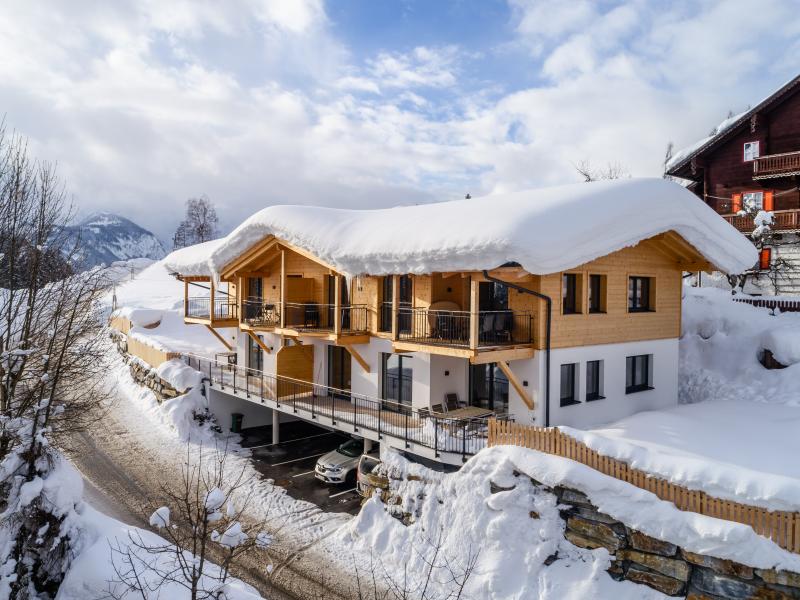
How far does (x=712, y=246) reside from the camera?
16.9m

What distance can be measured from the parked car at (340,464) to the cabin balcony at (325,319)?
12.9ft

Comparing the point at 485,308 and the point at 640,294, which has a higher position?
the point at 640,294

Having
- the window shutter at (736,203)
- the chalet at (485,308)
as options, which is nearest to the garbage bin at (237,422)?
the chalet at (485,308)

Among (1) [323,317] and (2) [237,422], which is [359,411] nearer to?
(1) [323,317]

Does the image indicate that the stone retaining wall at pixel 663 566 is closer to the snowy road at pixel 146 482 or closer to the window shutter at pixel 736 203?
the snowy road at pixel 146 482

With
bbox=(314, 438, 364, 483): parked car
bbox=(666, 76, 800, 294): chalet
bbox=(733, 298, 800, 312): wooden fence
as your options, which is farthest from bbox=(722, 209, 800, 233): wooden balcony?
bbox=(314, 438, 364, 483): parked car

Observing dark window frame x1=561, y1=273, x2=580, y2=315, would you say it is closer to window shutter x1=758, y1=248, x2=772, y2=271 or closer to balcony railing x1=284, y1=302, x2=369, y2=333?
balcony railing x1=284, y1=302, x2=369, y2=333

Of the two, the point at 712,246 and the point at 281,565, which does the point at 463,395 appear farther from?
the point at 712,246

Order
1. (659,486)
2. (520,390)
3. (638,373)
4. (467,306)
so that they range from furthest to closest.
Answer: (638,373), (467,306), (520,390), (659,486)

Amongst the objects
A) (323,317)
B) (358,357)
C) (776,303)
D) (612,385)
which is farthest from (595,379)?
(776,303)

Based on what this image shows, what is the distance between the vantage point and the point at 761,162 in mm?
28422

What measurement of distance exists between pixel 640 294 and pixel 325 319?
1200 cm

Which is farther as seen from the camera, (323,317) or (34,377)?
(323,317)

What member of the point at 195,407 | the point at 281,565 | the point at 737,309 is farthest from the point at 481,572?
the point at 737,309
